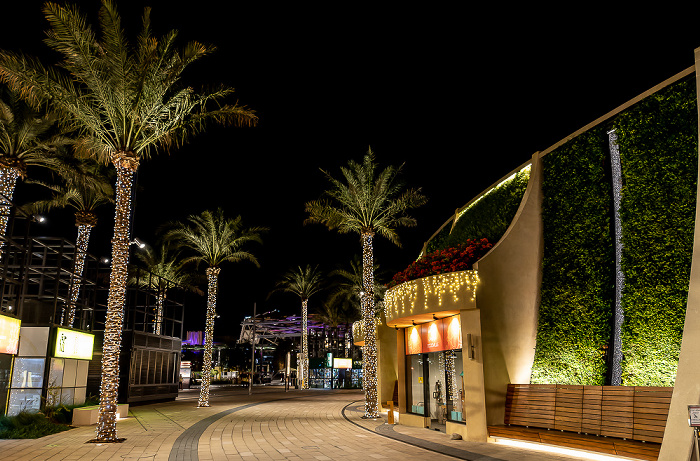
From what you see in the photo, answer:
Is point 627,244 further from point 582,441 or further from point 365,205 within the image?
point 365,205

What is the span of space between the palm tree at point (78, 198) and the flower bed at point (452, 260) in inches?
535

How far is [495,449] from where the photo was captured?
1127cm

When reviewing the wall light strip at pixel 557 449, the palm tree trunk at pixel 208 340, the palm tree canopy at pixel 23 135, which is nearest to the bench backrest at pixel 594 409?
the wall light strip at pixel 557 449

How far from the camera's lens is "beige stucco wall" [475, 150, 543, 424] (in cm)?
1284

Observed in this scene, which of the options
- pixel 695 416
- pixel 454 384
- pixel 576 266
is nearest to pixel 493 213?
pixel 576 266

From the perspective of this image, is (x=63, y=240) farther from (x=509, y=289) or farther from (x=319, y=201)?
(x=509, y=289)

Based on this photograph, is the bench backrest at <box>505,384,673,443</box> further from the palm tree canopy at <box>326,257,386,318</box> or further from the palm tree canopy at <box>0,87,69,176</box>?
the palm tree canopy at <box>326,257,386,318</box>

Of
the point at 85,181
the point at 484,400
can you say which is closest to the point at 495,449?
the point at 484,400

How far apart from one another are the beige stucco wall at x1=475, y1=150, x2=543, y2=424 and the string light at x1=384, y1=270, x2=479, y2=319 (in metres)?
0.34

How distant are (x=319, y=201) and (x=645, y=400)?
15.0m

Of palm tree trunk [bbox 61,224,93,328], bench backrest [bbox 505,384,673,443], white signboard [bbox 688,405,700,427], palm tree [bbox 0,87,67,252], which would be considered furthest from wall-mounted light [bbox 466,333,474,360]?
palm tree trunk [bbox 61,224,93,328]

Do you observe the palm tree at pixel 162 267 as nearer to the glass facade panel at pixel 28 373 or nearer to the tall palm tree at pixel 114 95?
the glass facade panel at pixel 28 373

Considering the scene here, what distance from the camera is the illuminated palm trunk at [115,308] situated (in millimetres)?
13359

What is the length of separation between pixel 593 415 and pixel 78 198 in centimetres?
2359
